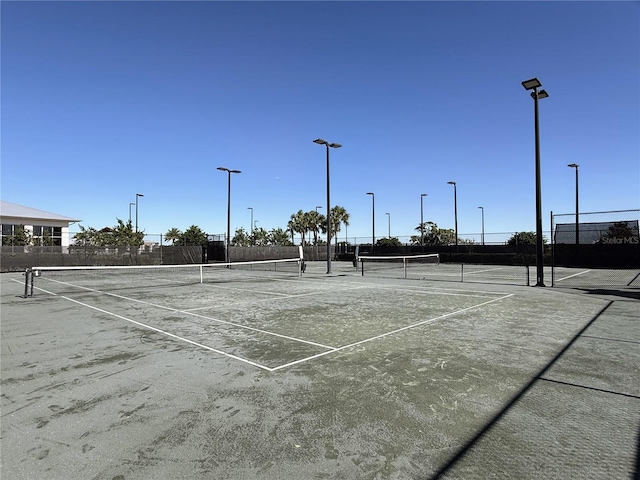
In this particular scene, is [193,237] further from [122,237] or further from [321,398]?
[321,398]

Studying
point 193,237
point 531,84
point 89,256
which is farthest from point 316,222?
point 531,84

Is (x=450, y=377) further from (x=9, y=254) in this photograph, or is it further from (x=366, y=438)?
(x=9, y=254)

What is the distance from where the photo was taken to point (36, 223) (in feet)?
178

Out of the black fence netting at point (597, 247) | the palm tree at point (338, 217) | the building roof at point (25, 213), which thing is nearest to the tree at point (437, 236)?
the palm tree at point (338, 217)

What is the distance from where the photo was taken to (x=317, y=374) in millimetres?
4742

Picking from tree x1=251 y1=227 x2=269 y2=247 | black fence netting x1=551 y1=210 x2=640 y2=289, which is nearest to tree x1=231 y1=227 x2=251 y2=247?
tree x1=251 y1=227 x2=269 y2=247

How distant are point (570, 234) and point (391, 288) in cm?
2266

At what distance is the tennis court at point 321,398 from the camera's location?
9.21 ft

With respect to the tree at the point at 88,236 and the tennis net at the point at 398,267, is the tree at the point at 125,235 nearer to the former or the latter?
the tree at the point at 88,236

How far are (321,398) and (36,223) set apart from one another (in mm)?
66241

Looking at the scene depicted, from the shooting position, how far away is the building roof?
172ft

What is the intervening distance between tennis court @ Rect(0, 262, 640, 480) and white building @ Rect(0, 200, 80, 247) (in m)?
54.8

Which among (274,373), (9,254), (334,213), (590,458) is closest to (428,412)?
(590,458)

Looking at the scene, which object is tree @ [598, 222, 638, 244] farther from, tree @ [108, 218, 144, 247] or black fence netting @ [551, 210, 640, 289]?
tree @ [108, 218, 144, 247]
